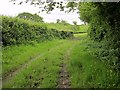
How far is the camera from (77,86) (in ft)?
36.8

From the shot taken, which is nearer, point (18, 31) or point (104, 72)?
point (104, 72)

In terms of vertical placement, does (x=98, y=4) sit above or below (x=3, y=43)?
above

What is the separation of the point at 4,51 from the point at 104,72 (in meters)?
12.4

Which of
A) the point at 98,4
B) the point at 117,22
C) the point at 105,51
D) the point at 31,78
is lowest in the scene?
the point at 31,78

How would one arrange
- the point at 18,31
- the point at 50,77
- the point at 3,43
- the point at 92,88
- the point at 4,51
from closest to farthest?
the point at 92,88 < the point at 50,77 < the point at 4,51 < the point at 3,43 < the point at 18,31

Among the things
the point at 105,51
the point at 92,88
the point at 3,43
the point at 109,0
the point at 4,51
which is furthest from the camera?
the point at 3,43

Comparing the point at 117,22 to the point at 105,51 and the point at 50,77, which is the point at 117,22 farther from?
the point at 50,77

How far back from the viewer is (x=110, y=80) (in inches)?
443

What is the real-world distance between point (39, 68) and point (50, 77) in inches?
120

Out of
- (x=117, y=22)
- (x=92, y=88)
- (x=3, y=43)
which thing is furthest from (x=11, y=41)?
(x=92, y=88)

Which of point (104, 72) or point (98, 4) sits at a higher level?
point (98, 4)

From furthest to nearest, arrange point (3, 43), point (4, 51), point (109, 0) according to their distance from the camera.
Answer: point (3, 43) → point (4, 51) → point (109, 0)

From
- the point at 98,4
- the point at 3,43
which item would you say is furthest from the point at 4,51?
the point at 98,4

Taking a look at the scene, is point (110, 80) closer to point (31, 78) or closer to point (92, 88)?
point (92, 88)
